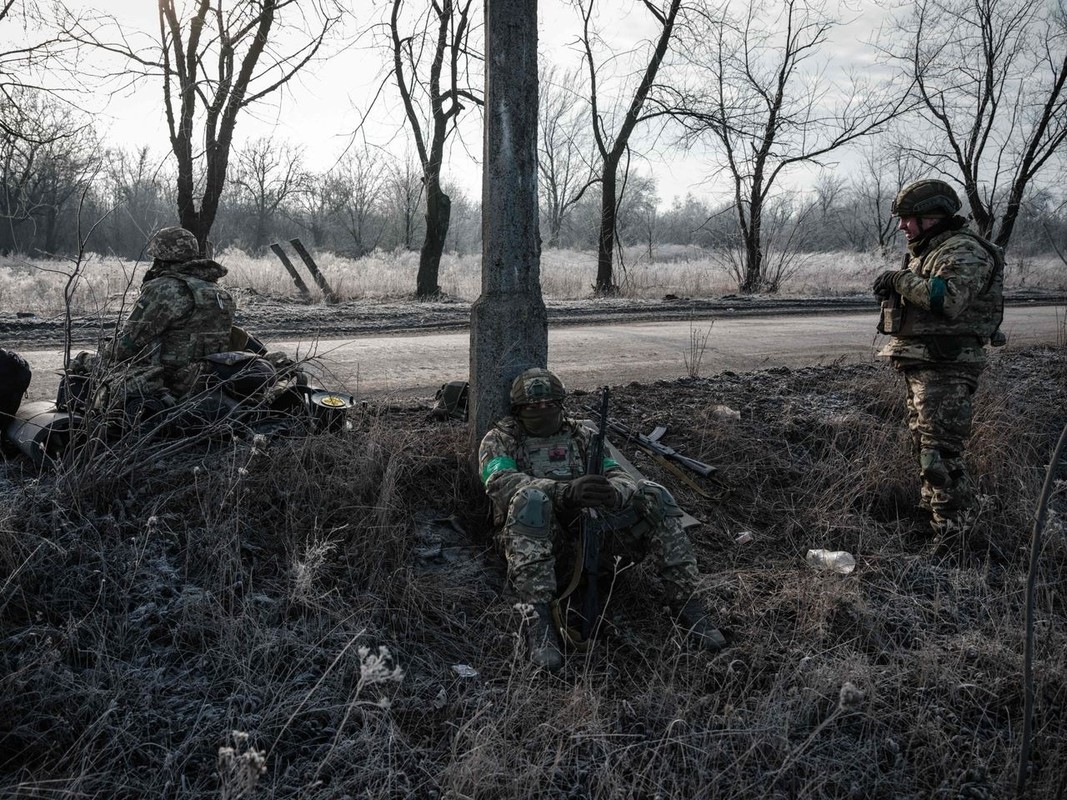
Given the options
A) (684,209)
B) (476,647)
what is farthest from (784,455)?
(684,209)

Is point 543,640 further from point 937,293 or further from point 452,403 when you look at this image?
point 937,293

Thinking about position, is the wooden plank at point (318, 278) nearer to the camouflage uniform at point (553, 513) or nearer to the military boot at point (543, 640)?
the camouflage uniform at point (553, 513)

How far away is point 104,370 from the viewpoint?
3.95 meters

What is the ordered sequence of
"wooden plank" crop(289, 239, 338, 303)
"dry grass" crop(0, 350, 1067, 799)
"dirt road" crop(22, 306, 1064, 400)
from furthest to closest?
1. "wooden plank" crop(289, 239, 338, 303)
2. "dirt road" crop(22, 306, 1064, 400)
3. "dry grass" crop(0, 350, 1067, 799)

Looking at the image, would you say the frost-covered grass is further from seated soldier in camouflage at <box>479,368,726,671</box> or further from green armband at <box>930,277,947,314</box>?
green armband at <box>930,277,947,314</box>

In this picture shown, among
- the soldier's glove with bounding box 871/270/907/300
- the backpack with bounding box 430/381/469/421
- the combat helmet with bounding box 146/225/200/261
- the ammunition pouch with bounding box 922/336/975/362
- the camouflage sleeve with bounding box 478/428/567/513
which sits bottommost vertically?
the camouflage sleeve with bounding box 478/428/567/513

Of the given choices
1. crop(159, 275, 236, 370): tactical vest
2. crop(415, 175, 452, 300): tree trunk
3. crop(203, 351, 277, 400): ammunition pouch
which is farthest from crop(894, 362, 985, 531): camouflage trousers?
crop(415, 175, 452, 300): tree trunk

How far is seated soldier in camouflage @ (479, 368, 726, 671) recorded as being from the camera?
3.46 metres

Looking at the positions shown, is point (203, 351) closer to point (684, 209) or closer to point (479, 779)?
point (479, 779)

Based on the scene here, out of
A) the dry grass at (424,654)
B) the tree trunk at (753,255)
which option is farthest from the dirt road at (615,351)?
the tree trunk at (753,255)

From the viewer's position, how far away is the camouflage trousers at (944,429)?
4.54 meters

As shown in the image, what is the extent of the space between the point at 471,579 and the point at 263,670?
1.15 meters

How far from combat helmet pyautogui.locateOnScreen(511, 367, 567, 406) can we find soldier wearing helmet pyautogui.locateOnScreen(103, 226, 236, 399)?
193 centimetres

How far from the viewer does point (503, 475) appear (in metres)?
3.78
